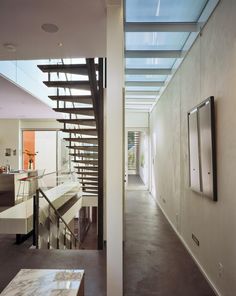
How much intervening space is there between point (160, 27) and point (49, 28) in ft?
4.92

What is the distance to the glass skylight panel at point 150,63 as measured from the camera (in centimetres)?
472

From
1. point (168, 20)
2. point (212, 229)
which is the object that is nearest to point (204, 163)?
point (212, 229)

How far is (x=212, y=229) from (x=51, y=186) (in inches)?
178

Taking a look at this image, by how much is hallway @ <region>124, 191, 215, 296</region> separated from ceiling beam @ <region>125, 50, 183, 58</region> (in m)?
3.16

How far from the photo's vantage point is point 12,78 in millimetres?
5047

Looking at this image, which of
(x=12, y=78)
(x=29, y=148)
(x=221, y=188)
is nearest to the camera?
(x=221, y=188)

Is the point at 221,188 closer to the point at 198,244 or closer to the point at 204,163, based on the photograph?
the point at 204,163

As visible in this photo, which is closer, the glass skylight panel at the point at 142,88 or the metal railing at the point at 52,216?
the metal railing at the point at 52,216

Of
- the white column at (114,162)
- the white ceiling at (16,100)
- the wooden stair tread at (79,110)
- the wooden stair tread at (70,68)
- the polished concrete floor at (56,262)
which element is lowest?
the polished concrete floor at (56,262)

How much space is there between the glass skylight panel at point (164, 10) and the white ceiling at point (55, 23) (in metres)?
0.50

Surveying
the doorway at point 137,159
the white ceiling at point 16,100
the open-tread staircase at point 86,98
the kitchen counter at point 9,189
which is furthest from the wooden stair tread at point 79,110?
the doorway at point 137,159

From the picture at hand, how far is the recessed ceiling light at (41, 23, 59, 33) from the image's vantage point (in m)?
2.88

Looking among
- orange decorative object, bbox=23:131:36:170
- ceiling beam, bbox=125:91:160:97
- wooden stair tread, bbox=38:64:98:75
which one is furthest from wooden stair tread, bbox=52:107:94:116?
orange decorative object, bbox=23:131:36:170

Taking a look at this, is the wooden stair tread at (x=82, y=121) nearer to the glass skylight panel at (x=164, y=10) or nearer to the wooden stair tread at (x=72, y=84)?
the wooden stair tread at (x=72, y=84)
